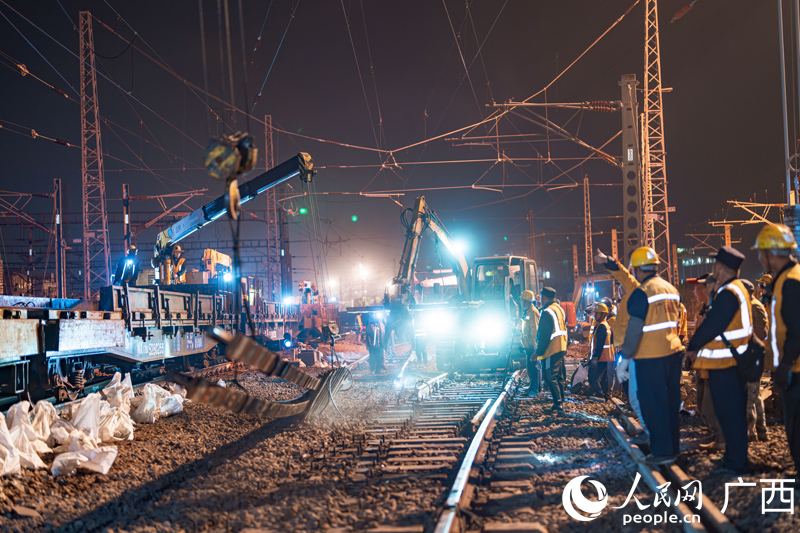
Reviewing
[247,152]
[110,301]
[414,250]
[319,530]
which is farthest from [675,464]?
[110,301]

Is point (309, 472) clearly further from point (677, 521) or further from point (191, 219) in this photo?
point (191, 219)

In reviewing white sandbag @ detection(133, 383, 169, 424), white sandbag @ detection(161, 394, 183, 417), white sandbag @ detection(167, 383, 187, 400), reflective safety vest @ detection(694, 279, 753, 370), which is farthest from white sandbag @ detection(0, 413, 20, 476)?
reflective safety vest @ detection(694, 279, 753, 370)

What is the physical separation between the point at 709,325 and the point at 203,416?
7.77 metres

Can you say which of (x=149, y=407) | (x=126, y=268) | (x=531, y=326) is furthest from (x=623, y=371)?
(x=126, y=268)

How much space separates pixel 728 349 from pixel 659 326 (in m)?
0.60

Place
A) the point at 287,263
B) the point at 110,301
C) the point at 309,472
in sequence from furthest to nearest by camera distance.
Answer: the point at 287,263, the point at 110,301, the point at 309,472

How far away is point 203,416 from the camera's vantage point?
9477mm

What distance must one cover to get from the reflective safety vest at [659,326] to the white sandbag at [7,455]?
652cm

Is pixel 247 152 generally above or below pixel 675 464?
above

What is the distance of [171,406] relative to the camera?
9.49 m

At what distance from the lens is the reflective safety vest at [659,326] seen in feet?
17.8

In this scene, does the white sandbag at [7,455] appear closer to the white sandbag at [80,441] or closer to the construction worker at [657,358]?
the white sandbag at [80,441]

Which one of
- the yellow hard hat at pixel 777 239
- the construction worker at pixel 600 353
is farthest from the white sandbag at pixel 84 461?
the construction worker at pixel 600 353

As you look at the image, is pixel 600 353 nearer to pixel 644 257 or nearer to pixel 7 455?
pixel 644 257
